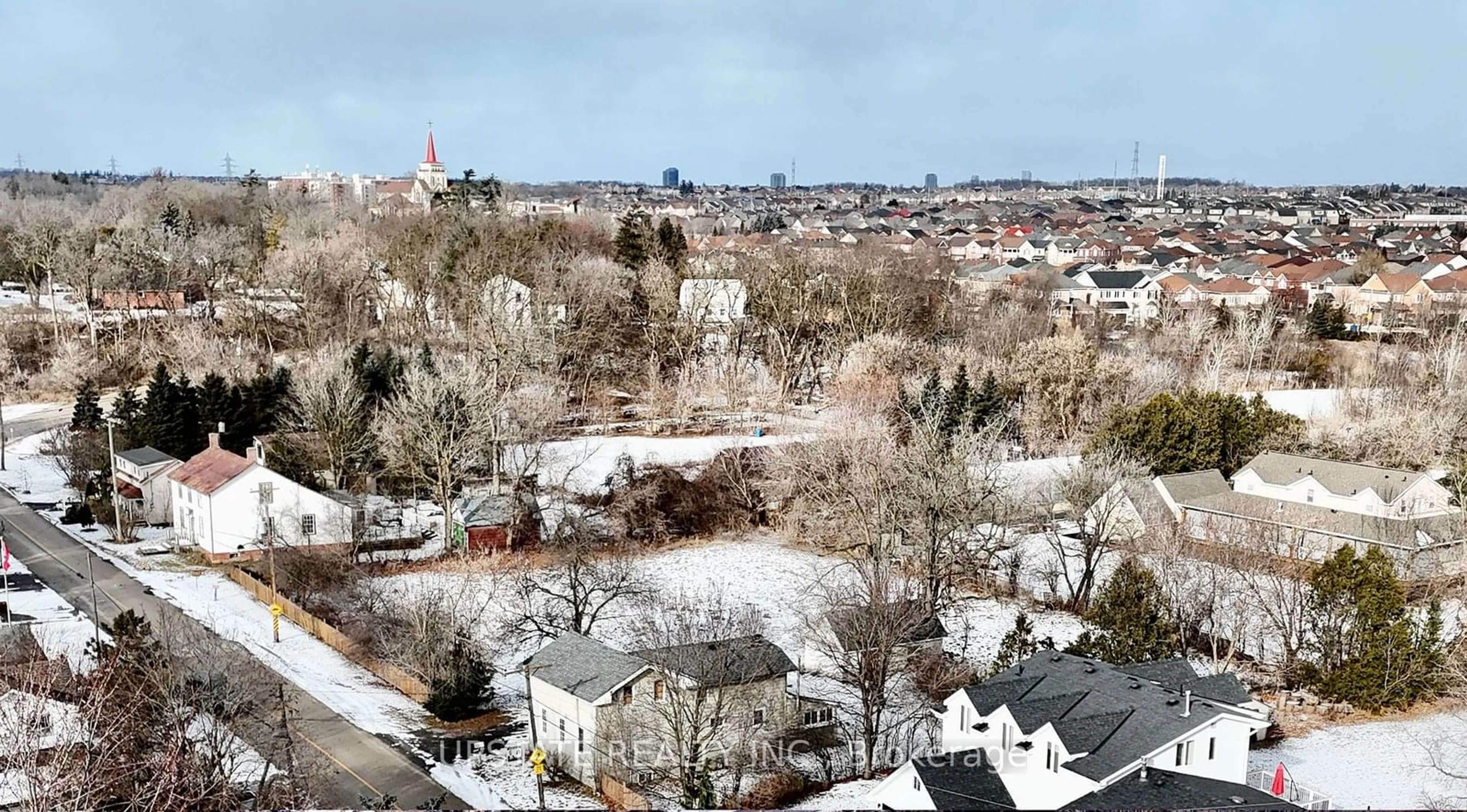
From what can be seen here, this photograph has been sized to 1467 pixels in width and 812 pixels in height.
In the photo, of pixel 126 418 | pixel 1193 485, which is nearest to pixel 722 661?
pixel 1193 485

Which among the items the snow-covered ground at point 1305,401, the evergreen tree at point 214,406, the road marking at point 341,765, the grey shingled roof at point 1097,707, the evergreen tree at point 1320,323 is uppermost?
the evergreen tree at point 1320,323

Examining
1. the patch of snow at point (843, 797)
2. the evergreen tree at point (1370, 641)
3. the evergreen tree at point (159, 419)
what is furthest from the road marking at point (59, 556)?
the evergreen tree at point (1370, 641)

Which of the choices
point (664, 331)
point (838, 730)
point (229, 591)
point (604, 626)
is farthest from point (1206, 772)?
point (664, 331)

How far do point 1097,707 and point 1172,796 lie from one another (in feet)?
6.90

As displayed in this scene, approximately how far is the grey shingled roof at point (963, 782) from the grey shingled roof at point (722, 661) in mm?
3034

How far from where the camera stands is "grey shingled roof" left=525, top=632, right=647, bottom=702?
19.5 meters

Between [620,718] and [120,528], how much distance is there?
61.0 ft

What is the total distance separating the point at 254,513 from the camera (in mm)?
30578

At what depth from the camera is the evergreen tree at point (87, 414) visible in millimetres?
39938

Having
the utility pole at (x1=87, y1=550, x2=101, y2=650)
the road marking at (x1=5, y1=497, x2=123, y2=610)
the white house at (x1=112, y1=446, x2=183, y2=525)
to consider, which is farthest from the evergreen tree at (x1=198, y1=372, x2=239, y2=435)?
the utility pole at (x1=87, y1=550, x2=101, y2=650)

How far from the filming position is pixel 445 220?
57.0 m

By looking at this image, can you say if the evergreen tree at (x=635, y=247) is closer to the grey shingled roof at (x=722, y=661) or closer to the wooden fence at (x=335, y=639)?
the wooden fence at (x=335, y=639)

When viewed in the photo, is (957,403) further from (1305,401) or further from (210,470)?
(210,470)

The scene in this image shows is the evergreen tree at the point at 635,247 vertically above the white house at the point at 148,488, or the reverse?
the evergreen tree at the point at 635,247
